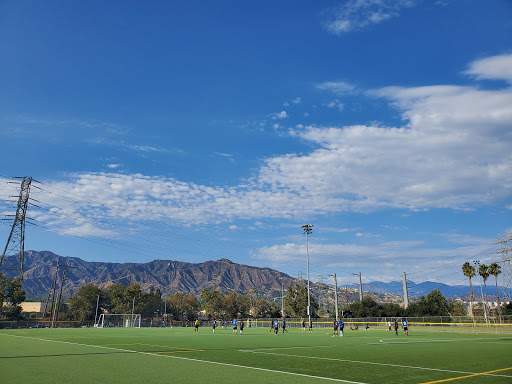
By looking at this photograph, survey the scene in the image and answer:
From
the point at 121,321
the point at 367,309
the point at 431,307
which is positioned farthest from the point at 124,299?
the point at 431,307

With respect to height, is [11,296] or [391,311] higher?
[11,296]

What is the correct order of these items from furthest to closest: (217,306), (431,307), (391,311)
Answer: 1. (217,306)
2. (391,311)
3. (431,307)

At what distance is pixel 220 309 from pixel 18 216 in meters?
87.9

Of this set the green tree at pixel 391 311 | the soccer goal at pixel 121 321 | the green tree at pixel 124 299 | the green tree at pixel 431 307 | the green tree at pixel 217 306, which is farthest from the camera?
the green tree at pixel 217 306

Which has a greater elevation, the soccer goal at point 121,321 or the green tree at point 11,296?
the green tree at point 11,296

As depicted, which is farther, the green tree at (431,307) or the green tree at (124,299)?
the green tree at (124,299)

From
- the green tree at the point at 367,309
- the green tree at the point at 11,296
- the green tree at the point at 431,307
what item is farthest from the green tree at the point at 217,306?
the green tree at the point at 431,307

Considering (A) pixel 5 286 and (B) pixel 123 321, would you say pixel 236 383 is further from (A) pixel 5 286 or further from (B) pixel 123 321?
(A) pixel 5 286

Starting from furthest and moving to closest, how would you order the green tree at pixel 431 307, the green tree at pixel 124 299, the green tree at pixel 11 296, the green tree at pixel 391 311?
the green tree at pixel 124 299, the green tree at pixel 391 311, the green tree at pixel 431 307, the green tree at pixel 11 296

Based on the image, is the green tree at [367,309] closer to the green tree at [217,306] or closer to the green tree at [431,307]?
the green tree at [431,307]

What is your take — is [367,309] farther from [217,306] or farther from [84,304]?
[84,304]

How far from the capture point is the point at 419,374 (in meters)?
13.2

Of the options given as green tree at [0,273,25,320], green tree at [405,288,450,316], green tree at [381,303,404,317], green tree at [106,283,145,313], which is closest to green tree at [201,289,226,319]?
green tree at [106,283,145,313]

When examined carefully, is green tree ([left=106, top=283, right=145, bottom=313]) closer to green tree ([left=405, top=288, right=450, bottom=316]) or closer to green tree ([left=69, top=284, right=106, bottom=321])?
green tree ([left=69, top=284, right=106, bottom=321])
